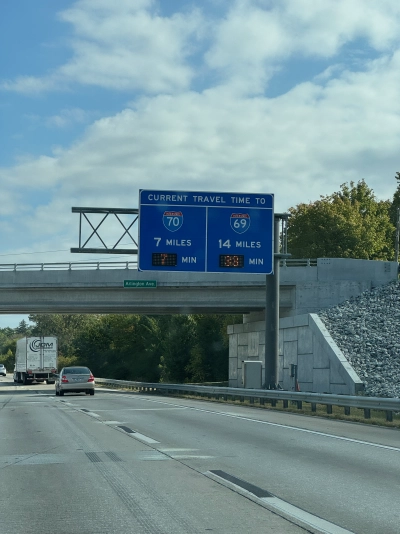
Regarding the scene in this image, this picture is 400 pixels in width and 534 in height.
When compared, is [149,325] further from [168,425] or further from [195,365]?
[168,425]

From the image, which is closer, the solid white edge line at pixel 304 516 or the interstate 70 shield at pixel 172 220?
the solid white edge line at pixel 304 516

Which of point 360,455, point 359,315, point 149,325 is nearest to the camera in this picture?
point 360,455

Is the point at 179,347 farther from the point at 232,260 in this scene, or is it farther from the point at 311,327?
the point at 232,260

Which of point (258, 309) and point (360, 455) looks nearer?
point (360, 455)

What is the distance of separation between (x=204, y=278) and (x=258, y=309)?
4739 millimetres

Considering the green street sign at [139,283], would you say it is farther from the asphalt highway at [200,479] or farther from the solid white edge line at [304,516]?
the solid white edge line at [304,516]

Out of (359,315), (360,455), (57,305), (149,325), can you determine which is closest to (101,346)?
(149,325)

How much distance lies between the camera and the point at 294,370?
112ft

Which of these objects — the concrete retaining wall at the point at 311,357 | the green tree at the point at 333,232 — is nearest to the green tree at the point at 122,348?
the green tree at the point at 333,232

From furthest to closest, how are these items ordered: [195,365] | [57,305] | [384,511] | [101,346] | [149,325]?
[101,346] → [149,325] → [195,365] → [57,305] → [384,511]

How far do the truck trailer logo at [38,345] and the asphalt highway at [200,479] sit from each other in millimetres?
46270

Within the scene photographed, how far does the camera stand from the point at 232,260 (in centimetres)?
3256

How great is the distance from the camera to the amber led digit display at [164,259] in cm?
3222

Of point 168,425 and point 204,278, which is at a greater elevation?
point 204,278
